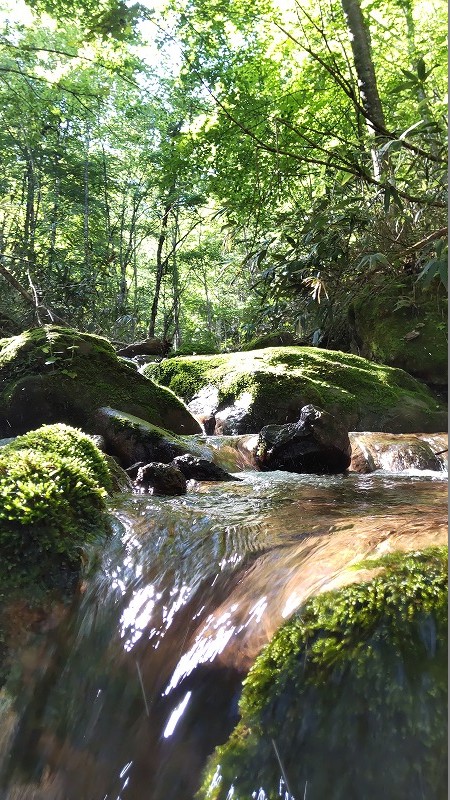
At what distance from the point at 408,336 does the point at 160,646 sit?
8624 millimetres

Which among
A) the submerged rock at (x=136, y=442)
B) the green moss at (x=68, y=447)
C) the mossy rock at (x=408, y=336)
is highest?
the mossy rock at (x=408, y=336)

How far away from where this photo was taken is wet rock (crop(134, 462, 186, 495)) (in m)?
3.62

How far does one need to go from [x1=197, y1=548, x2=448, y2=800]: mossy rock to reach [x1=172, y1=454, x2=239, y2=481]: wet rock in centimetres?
272

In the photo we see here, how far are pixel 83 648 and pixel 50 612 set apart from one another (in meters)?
0.26

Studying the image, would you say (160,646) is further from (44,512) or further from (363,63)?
(363,63)

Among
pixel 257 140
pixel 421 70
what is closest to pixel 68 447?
pixel 257 140

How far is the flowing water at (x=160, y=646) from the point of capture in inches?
61.7

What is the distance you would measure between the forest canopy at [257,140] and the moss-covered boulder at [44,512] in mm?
1591

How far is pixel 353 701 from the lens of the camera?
1.29 metres

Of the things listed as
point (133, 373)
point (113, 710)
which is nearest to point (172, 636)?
point (113, 710)

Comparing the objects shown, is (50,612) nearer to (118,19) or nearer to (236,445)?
(236,445)

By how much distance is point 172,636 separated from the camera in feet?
6.13

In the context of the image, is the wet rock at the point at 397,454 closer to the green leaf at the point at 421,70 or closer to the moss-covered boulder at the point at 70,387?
the moss-covered boulder at the point at 70,387

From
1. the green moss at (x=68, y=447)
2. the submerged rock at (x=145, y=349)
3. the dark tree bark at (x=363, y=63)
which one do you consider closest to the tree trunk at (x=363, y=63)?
the dark tree bark at (x=363, y=63)
